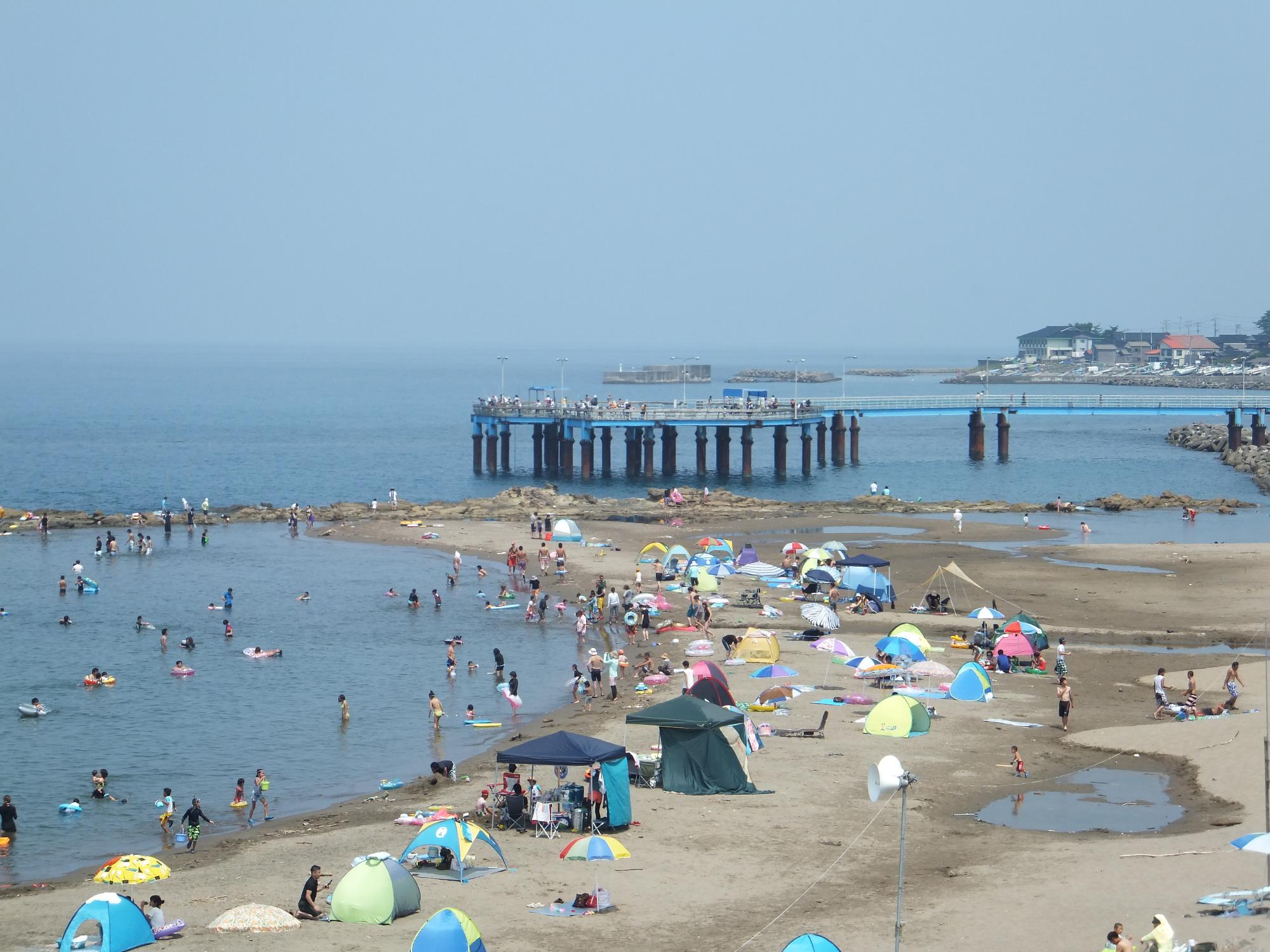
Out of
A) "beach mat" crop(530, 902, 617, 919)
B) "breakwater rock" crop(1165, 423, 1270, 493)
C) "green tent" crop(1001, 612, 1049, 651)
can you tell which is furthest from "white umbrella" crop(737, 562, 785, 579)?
"breakwater rock" crop(1165, 423, 1270, 493)

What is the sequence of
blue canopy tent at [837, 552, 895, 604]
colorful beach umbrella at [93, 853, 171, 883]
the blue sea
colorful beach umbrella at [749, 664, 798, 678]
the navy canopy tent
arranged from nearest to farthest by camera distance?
colorful beach umbrella at [93, 853, 171, 883] < the navy canopy tent < the blue sea < colorful beach umbrella at [749, 664, 798, 678] < blue canopy tent at [837, 552, 895, 604]

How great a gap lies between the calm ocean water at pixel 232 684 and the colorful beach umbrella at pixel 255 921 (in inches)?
211

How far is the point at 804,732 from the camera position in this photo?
25.2 metres

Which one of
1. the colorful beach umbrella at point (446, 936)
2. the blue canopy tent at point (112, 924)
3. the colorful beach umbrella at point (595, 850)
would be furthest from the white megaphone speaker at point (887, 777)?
the blue canopy tent at point (112, 924)

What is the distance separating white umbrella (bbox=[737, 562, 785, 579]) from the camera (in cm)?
4119

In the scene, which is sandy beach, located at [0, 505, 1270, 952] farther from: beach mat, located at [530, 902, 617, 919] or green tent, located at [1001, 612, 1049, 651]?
green tent, located at [1001, 612, 1049, 651]

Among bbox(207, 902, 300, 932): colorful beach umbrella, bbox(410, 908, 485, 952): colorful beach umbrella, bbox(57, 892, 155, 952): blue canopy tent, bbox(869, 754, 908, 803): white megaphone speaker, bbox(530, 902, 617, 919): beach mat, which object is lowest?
bbox(530, 902, 617, 919): beach mat

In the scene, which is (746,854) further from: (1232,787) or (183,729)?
(183,729)

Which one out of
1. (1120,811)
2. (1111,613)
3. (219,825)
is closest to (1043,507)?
(1111,613)

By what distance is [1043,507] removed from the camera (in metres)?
62.2

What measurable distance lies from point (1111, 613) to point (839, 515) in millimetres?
23062

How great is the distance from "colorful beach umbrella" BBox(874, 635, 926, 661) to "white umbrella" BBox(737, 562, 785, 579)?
12.1 meters

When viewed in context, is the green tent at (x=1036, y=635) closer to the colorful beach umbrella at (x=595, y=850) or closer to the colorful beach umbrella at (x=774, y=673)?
the colorful beach umbrella at (x=774, y=673)

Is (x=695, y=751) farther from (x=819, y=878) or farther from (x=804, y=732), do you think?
(x=819, y=878)
